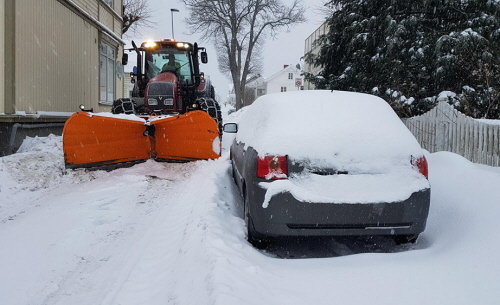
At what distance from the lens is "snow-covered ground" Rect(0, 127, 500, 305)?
2.89m

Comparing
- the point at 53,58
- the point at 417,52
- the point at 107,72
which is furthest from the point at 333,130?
the point at 107,72

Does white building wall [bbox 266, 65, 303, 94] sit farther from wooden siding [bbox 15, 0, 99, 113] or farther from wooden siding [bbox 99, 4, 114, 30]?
wooden siding [bbox 15, 0, 99, 113]

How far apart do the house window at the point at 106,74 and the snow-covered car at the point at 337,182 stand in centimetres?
1426

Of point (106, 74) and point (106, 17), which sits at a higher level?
point (106, 17)

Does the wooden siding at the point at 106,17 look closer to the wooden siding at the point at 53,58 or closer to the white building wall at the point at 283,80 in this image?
the wooden siding at the point at 53,58

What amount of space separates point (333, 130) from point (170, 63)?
26.9 feet

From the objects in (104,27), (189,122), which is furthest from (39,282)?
(104,27)

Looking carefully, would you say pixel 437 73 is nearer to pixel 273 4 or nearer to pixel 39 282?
pixel 39 282

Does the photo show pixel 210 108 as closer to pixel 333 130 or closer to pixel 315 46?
pixel 333 130

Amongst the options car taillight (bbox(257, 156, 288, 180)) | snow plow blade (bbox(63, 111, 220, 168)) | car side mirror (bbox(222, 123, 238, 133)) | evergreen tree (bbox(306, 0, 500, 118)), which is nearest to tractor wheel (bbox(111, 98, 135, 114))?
snow plow blade (bbox(63, 111, 220, 168))

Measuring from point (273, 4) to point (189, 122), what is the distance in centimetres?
3093

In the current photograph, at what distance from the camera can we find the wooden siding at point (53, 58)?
9742 millimetres

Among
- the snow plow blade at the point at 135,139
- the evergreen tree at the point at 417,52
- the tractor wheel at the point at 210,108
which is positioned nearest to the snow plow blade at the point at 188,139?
the snow plow blade at the point at 135,139

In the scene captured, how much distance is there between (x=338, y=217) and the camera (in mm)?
3555
